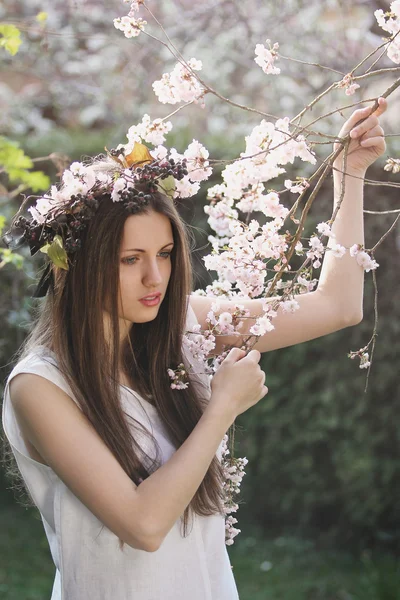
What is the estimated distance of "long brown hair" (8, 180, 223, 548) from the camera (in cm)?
153

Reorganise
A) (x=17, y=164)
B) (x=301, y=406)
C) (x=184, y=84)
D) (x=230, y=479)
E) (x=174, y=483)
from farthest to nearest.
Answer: (x=301, y=406), (x=230, y=479), (x=184, y=84), (x=174, y=483), (x=17, y=164)

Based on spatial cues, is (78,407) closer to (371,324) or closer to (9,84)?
(371,324)

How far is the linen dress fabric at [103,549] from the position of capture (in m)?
1.54

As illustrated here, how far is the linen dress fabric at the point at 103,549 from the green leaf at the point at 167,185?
0.39 metres

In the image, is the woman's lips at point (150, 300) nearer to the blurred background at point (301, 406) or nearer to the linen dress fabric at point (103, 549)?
the linen dress fabric at point (103, 549)

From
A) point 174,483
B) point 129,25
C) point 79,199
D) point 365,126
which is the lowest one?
point 174,483

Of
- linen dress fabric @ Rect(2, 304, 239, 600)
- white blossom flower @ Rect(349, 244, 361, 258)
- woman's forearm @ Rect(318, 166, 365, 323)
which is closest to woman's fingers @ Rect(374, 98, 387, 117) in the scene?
woman's forearm @ Rect(318, 166, 365, 323)

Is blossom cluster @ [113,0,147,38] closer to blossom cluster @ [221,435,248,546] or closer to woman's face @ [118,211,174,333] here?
woman's face @ [118,211,174,333]

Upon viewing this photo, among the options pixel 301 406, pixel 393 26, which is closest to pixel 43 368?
pixel 393 26

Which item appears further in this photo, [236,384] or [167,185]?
[167,185]

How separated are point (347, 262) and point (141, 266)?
1.54 ft

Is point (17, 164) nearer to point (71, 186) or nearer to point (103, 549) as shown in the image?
point (71, 186)

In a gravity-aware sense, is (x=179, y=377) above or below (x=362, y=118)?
below

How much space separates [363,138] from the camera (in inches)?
63.4
